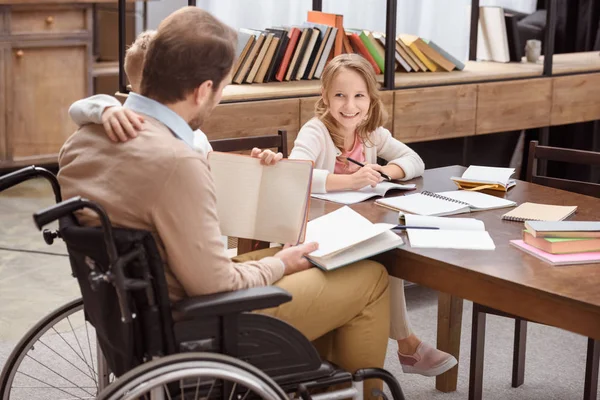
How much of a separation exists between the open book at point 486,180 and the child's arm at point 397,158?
12cm

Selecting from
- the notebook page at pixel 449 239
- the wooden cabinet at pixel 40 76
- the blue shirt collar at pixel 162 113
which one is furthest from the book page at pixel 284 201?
the wooden cabinet at pixel 40 76

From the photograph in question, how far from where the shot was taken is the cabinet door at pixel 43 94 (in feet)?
16.7

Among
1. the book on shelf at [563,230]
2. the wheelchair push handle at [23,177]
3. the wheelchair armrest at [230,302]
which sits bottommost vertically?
Result: the wheelchair armrest at [230,302]

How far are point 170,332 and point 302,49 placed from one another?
232 cm

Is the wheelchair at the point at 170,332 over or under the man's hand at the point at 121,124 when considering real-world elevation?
under

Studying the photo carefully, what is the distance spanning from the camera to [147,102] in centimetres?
186

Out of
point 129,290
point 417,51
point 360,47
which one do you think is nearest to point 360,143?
point 360,47

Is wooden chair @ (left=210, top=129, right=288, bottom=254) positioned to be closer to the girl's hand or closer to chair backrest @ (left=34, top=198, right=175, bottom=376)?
the girl's hand

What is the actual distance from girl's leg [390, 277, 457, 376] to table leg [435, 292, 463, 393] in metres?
0.11

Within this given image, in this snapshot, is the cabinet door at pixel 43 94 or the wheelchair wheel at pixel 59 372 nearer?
the wheelchair wheel at pixel 59 372

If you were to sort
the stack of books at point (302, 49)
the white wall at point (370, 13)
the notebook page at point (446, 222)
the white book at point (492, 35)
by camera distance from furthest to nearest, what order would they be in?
the white wall at point (370, 13) < the white book at point (492, 35) < the stack of books at point (302, 49) < the notebook page at point (446, 222)

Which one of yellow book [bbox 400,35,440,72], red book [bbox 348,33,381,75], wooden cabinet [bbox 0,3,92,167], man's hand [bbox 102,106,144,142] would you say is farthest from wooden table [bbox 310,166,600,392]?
wooden cabinet [bbox 0,3,92,167]

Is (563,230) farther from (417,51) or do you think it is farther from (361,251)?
(417,51)

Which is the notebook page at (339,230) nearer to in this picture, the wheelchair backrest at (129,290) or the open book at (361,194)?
the open book at (361,194)
